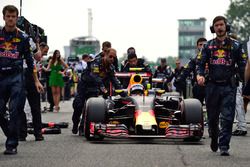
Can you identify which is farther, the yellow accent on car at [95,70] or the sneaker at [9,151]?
the yellow accent on car at [95,70]

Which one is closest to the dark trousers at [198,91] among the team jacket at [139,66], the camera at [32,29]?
the team jacket at [139,66]

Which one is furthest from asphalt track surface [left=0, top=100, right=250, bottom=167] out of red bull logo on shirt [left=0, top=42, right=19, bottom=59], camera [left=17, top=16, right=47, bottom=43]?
camera [left=17, top=16, right=47, bottom=43]

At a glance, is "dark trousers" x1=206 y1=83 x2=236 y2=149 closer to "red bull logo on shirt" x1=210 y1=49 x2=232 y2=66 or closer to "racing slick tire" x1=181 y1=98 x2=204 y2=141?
"red bull logo on shirt" x1=210 y1=49 x2=232 y2=66

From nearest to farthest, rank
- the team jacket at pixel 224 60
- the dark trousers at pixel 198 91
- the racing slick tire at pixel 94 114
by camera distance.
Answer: the team jacket at pixel 224 60, the racing slick tire at pixel 94 114, the dark trousers at pixel 198 91

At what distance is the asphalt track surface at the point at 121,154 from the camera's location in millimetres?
11430

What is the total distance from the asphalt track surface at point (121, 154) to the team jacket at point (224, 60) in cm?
105

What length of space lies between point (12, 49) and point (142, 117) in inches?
108

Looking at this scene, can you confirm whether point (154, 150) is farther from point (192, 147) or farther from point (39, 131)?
point (39, 131)

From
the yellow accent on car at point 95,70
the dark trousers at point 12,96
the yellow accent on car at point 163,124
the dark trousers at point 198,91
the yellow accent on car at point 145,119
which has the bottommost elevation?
the yellow accent on car at point 163,124

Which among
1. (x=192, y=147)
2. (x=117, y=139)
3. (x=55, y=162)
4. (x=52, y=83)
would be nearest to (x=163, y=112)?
(x=117, y=139)

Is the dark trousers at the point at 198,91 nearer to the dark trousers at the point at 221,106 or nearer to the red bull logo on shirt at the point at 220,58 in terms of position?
the dark trousers at the point at 221,106

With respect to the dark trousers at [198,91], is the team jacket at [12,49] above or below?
above

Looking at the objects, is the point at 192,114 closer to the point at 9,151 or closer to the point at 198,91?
the point at 9,151

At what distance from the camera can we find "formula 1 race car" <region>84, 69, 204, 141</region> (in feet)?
47.6
